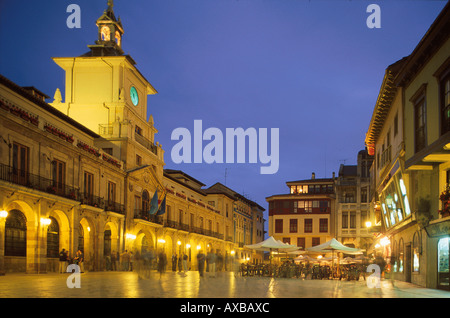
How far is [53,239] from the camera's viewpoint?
3198cm

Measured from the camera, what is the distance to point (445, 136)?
17156 millimetres

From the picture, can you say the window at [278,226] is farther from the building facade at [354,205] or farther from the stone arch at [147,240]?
the stone arch at [147,240]

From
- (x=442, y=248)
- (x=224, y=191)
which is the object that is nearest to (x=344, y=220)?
(x=224, y=191)

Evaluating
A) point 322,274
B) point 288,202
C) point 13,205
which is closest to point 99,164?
point 13,205

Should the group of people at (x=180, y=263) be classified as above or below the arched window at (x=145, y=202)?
below

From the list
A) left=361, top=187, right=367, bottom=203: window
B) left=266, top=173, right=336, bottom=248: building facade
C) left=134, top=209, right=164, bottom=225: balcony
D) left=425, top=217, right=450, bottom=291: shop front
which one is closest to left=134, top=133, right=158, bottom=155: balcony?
left=134, top=209, right=164, bottom=225: balcony

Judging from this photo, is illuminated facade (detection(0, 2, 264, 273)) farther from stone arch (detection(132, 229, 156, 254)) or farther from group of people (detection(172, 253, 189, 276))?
group of people (detection(172, 253, 189, 276))

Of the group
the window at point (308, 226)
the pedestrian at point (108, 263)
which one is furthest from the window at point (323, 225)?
the pedestrian at point (108, 263)

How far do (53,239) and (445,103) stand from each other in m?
23.5

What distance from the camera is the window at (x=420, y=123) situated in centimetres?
2073

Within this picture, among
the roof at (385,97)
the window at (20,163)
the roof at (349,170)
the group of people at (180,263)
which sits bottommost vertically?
the group of people at (180,263)

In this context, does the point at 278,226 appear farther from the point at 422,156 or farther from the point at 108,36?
the point at 422,156

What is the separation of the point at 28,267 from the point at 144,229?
19063 mm

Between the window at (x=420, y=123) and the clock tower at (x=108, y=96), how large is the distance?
88.1 ft
